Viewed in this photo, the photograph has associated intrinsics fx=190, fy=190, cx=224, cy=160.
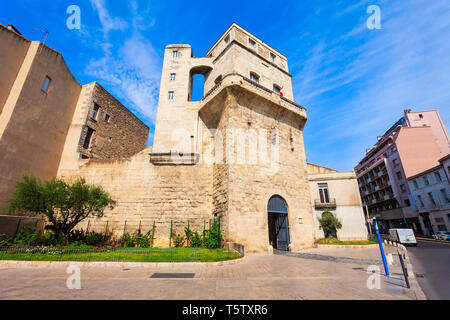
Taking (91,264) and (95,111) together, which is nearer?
(91,264)

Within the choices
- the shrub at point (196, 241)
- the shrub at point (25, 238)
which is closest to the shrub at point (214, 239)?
the shrub at point (196, 241)

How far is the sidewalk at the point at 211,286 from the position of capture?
13.3 feet

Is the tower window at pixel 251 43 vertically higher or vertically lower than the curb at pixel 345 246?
higher

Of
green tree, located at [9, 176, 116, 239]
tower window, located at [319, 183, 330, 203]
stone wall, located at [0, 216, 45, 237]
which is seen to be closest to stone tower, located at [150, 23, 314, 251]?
green tree, located at [9, 176, 116, 239]

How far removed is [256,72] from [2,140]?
19301 mm

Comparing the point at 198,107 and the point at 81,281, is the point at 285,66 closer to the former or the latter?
the point at 198,107

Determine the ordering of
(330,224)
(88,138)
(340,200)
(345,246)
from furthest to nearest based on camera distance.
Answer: (340,200) < (330,224) < (88,138) < (345,246)

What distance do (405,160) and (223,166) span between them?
122ft

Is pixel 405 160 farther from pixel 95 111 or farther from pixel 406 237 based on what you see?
pixel 95 111

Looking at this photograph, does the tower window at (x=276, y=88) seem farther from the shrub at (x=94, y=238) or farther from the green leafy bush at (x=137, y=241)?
the shrub at (x=94, y=238)

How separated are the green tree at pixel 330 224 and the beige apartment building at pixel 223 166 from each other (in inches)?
245

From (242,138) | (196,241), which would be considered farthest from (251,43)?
(196,241)

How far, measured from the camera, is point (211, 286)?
15.9ft
